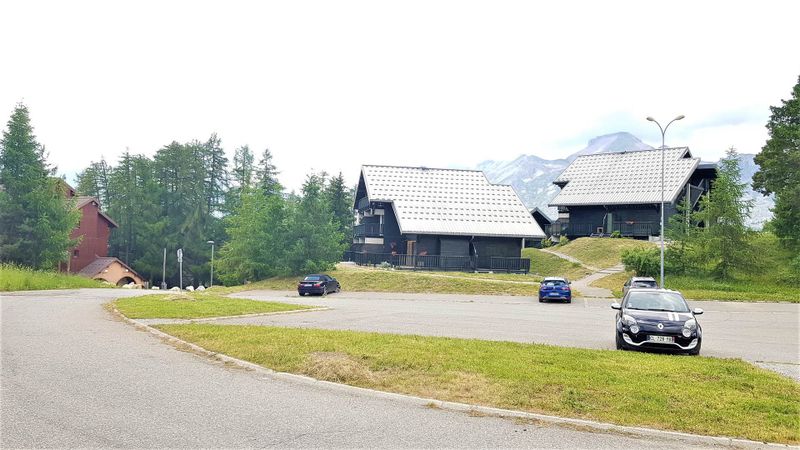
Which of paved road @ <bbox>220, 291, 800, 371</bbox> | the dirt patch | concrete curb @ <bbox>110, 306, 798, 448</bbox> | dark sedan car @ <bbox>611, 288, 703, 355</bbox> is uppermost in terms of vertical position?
dark sedan car @ <bbox>611, 288, 703, 355</bbox>

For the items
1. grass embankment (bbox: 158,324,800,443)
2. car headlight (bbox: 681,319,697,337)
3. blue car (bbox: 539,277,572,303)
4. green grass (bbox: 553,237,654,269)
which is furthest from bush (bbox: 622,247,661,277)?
grass embankment (bbox: 158,324,800,443)

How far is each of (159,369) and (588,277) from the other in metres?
34.7

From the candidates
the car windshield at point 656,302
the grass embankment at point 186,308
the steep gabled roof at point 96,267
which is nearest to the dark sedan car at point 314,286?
the grass embankment at point 186,308

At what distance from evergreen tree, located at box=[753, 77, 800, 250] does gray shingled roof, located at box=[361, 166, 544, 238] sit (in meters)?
16.0

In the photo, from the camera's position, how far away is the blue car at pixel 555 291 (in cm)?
2856

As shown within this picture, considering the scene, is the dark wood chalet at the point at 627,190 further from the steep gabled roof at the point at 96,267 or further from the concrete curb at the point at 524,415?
the concrete curb at the point at 524,415

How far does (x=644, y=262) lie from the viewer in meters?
35.5

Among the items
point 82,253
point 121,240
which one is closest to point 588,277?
point 82,253

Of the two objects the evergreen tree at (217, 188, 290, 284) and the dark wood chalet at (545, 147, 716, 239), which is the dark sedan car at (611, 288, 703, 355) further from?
the dark wood chalet at (545, 147, 716, 239)

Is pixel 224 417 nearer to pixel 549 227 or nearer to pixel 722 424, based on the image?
pixel 722 424

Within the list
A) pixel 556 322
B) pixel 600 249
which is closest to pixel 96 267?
pixel 600 249

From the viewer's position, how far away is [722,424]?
23.1 ft

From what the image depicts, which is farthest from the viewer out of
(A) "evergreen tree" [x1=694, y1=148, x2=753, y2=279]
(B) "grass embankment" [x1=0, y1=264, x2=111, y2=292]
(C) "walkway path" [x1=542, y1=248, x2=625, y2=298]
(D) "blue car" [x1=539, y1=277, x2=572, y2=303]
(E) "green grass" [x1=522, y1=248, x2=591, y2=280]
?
(E) "green grass" [x1=522, y1=248, x2=591, y2=280]

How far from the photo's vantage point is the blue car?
93.7 ft
